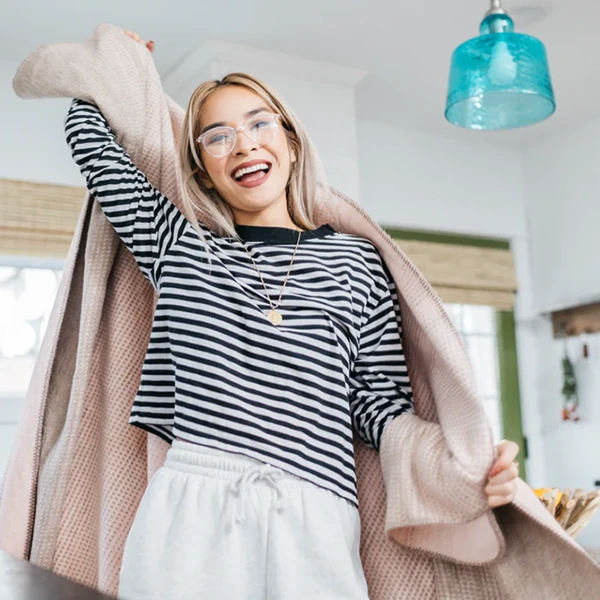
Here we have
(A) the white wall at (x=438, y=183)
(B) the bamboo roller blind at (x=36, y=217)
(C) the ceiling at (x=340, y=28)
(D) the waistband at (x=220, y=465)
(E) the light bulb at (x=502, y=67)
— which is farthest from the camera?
(A) the white wall at (x=438, y=183)

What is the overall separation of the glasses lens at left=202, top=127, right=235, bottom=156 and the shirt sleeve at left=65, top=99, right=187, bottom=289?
92mm

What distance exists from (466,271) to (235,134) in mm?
2397

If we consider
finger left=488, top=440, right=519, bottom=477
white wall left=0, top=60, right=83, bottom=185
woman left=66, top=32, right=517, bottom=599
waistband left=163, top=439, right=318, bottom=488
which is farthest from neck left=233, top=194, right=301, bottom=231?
white wall left=0, top=60, right=83, bottom=185

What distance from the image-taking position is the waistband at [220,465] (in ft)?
2.76

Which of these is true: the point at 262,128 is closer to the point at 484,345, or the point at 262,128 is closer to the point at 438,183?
the point at 438,183

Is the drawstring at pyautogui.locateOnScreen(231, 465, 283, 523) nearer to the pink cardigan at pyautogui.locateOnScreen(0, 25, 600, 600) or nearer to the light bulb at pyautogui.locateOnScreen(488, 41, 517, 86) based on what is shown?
the pink cardigan at pyautogui.locateOnScreen(0, 25, 600, 600)

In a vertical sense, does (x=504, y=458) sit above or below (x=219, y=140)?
below

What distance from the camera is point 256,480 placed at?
33.0 inches

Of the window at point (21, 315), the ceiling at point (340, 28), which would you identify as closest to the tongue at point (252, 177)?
the ceiling at point (340, 28)

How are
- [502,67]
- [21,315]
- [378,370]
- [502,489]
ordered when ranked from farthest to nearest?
[21,315], [502,67], [378,370], [502,489]

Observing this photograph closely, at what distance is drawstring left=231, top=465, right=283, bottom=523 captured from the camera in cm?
82

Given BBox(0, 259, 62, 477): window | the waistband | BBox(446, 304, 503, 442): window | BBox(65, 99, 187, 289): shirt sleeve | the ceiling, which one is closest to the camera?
the waistband

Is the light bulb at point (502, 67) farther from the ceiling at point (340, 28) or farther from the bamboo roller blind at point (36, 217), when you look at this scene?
the bamboo roller blind at point (36, 217)

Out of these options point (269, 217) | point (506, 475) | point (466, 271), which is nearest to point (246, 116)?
point (269, 217)
